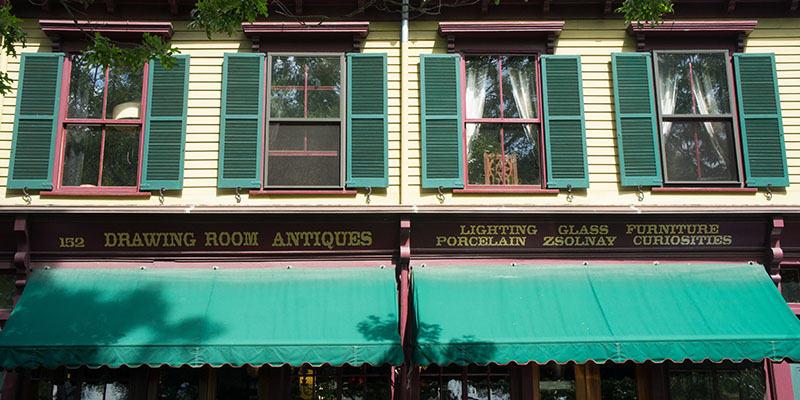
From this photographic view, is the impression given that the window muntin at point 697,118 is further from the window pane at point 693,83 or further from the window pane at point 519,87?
the window pane at point 519,87

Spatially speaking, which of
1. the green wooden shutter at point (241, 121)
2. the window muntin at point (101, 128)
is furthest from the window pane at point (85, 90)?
the green wooden shutter at point (241, 121)

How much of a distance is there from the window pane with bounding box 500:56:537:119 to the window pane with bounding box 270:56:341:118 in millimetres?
2640

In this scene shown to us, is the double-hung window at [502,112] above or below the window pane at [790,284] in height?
above

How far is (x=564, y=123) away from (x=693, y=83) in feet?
7.36

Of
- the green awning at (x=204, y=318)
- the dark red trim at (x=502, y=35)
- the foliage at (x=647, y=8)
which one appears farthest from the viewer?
the dark red trim at (x=502, y=35)

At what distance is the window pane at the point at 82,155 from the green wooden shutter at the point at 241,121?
1955mm

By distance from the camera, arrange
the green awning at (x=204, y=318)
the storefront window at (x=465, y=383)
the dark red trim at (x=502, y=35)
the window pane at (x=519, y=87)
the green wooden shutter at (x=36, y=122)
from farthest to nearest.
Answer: the window pane at (x=519, y=87)
the dark red trim at (x=502, y=35)
the green wooden shutter at (x=36, y=122)
the storefront window at (x=465, y=383)
the green awning at (x=204, y=318)

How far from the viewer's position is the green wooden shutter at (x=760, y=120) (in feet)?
31.0

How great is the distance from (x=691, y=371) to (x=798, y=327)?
159 cm

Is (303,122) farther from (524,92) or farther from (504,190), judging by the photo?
(524,92)

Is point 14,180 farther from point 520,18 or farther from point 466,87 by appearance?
point 520,18

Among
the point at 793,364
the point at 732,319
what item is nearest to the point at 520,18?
the point at 732,319

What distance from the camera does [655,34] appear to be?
9844mm

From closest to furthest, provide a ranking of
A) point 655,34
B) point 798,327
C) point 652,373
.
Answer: point 798,327 → point 652,373 → point 655,34
